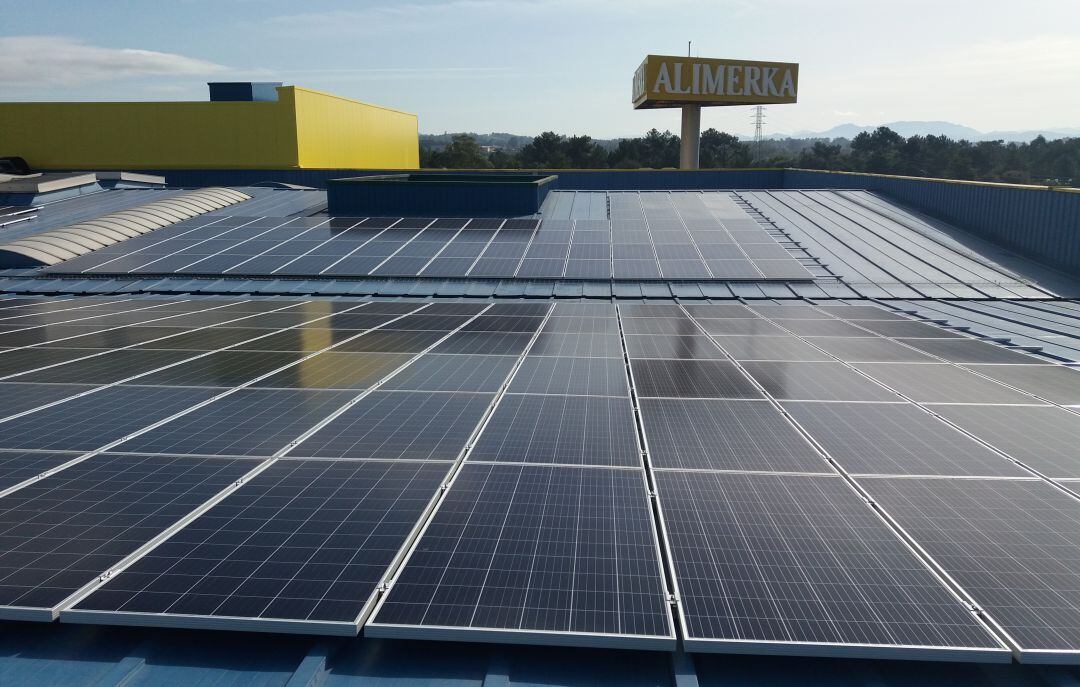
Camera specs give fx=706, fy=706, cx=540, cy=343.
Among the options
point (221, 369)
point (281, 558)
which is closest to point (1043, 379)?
point (281, 558)

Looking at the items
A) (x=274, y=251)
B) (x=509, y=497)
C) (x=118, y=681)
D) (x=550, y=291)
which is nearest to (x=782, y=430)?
(x=509, y=497)

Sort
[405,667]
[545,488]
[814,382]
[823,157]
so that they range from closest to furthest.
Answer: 1. [405,667]
2. [545,488]
3. [814,382]
4. [823,157]

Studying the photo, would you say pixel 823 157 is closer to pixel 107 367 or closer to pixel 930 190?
pixel 930 190

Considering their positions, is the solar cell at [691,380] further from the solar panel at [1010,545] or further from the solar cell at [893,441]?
the solar panel at [1010,545]

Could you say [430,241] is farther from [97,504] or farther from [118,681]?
[118,681]

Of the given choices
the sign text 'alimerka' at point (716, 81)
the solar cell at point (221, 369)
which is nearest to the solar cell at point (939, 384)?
the solar cell at point (221, 369)

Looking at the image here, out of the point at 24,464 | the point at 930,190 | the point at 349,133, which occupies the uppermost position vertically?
the point at 349,133
